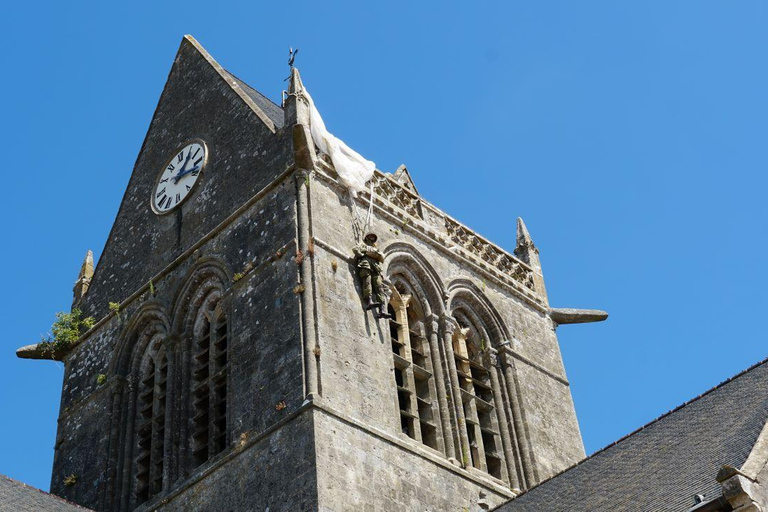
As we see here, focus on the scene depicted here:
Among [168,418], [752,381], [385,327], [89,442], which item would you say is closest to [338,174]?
[385,327]

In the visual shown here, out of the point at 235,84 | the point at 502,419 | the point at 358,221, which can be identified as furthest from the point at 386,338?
the point at 235,84

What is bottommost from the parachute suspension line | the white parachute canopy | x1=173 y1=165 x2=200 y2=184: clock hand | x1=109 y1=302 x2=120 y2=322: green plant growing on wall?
the parachute suspension line

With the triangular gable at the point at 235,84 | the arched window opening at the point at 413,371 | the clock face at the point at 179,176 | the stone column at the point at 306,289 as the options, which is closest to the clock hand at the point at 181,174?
the clock face at the point at 179,176

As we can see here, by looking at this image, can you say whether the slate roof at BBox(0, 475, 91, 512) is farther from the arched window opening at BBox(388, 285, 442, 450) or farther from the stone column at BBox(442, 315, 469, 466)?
the stone column at BBox(442, 315, 469, 466)

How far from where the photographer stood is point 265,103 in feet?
81.8

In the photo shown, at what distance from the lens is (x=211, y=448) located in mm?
19406

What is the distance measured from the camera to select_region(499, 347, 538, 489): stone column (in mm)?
20750

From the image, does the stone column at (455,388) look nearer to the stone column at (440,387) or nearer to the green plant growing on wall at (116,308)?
the stone column at (440,387)

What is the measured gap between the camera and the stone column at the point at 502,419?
67.7ft

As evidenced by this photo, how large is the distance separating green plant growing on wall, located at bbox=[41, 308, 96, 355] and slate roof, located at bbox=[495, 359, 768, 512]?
344 inches

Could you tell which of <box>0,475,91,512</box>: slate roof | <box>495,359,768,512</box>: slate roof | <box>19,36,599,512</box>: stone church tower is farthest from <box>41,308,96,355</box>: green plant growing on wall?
<box>495,359,768,512</box>: slate roof

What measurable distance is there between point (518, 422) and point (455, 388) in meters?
1.32

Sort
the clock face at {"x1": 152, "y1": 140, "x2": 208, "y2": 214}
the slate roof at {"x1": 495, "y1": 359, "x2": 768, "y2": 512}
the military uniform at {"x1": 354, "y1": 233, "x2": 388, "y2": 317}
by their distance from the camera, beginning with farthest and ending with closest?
the clock face at {"x1": 152, "y1": 140, "x2": 208, "y2": 214}
the military uniform at {"x1": 354, "y1": 233, "x2": 388, "y2": 317}
the slate roof at {"x1": 495, "y1": 359, "x2": 768, "y2": 512}

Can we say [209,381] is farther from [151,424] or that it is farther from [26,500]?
[26,500]
